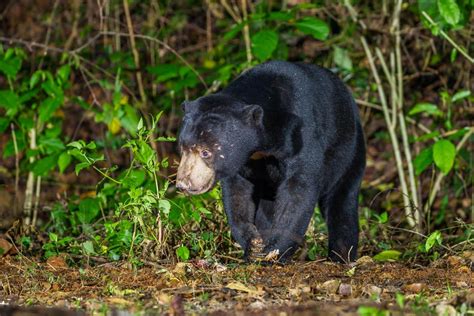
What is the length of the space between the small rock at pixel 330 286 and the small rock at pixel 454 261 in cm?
102

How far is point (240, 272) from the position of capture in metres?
5.11

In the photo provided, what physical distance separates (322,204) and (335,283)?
1811mm

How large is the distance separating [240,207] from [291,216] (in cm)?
35

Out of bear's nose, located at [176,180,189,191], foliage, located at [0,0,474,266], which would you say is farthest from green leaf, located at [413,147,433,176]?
bear's nose, located at [176,180,189,191]

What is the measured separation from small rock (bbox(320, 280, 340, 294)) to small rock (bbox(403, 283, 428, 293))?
1.20 ft

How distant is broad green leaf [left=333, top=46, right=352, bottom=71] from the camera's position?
927cm

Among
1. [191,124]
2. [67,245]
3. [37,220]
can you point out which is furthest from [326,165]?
[37,220]

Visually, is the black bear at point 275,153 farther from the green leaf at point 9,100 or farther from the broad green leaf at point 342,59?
the broad green leaf at point 342,59

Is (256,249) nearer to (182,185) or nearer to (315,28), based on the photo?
(182,185)

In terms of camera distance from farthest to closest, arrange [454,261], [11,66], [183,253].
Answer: [11,66] < [454,261] < [183,253]

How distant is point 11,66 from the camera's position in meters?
7.58

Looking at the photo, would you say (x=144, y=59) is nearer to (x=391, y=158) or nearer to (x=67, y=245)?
(x=391, y=158)

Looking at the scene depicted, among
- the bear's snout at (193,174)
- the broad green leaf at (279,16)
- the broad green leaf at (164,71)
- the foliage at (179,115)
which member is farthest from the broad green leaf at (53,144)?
the bear's snout at (193,174)

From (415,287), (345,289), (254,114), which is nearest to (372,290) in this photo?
(345,289)
